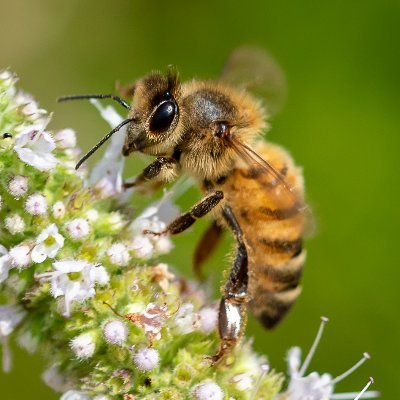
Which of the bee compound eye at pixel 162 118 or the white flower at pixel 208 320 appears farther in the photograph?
the white flower at pixel 208 320

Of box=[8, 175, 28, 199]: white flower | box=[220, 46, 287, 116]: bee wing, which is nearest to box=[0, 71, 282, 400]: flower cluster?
box=[8, 175, 28, 199]: white flower

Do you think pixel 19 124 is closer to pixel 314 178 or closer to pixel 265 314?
pixel 265 314

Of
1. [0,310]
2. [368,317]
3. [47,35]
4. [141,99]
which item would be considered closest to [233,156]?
[141,99]

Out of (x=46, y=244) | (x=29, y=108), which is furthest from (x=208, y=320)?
(x=29, y=108)

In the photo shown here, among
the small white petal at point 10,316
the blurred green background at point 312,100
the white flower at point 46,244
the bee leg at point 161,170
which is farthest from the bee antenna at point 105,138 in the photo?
the blurred green background at point 312,100

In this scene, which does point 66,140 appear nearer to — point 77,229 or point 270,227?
point 77,229

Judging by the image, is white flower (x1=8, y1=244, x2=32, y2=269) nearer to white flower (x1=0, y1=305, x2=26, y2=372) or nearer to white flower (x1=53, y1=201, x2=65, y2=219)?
white flower (x1=53, y1=201, x2=65, y2=219)

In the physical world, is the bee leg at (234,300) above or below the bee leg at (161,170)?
below

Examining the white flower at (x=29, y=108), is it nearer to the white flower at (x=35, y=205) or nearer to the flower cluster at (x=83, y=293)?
the flower cluster at (x=83, y=293)
